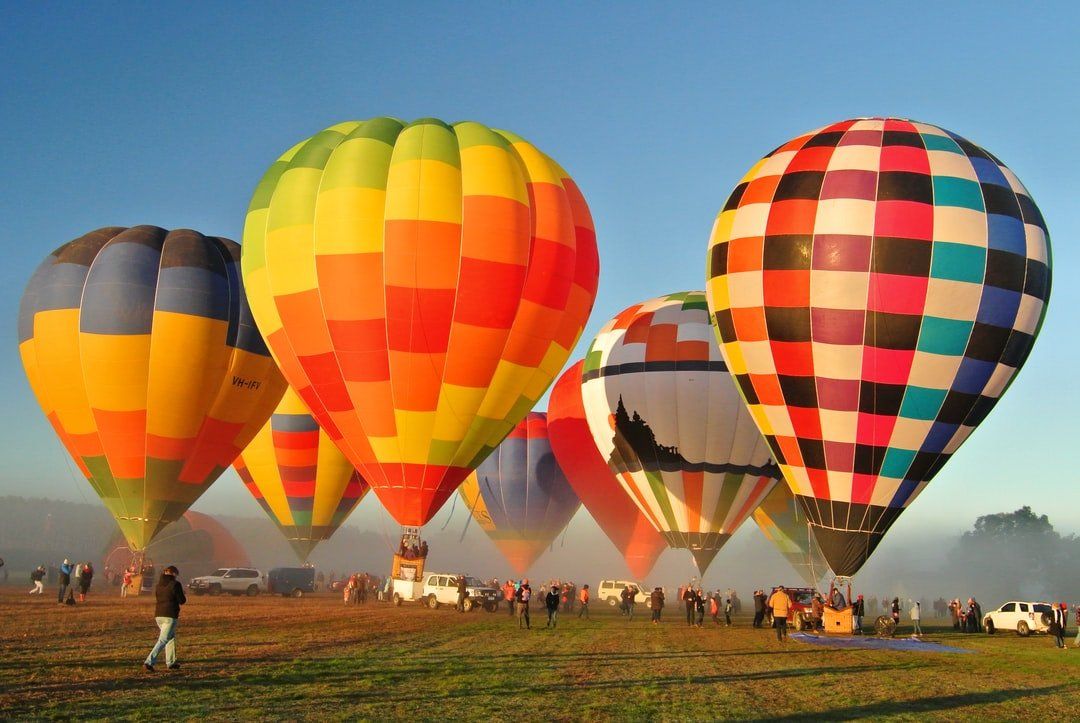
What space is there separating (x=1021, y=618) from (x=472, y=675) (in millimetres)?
21757

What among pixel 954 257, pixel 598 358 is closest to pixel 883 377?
pixel 954 257

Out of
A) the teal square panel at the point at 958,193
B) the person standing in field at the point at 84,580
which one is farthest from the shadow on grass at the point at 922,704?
the person standing in field at the point at 84,580

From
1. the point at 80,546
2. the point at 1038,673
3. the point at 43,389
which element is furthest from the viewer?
the point at 80,546

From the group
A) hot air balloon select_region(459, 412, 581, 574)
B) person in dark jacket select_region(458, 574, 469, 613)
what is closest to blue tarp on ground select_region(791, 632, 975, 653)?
person in dark jacket select_region(458, 574, 469, 613)

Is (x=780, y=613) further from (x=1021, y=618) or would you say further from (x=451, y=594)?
(x=451, y=594)

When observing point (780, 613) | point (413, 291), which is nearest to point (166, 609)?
point (413, 291)

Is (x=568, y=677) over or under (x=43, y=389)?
under

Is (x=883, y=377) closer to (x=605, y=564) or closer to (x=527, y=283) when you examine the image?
(x=527, y=283)

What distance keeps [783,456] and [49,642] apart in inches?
629

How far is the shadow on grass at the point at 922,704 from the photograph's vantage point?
10.9 meters

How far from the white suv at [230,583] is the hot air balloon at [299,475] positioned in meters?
3.11

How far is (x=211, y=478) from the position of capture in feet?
99.3

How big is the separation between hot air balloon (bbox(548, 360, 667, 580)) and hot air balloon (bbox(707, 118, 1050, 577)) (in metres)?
17.8

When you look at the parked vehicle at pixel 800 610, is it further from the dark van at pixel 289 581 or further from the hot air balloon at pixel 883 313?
the dark van at pixel 289 581
